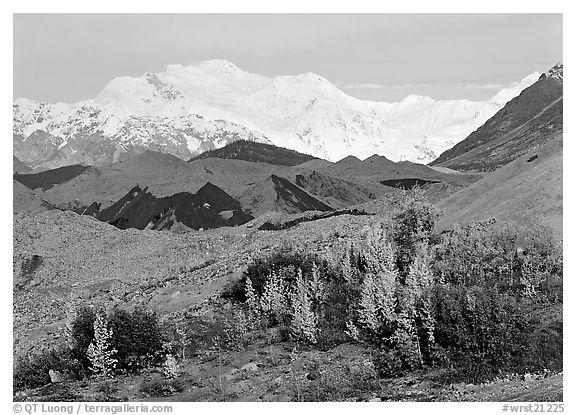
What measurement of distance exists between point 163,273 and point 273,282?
2008 cm

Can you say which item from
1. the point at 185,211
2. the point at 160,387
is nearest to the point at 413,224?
the point at 160,387

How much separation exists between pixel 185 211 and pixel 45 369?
216 ft

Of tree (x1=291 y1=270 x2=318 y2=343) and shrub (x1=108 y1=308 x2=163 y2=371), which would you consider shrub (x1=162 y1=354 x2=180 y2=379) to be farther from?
tree (x1=291 y1=270 x2=318 y2=343)

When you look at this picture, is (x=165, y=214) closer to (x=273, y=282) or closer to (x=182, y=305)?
(x=182, y=305)

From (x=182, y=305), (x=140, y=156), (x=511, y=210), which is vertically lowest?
(x=182, y=305)

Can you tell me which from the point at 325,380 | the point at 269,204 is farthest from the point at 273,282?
the point at 269,204

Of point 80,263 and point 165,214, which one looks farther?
point 165,214

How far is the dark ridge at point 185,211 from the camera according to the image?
297ft

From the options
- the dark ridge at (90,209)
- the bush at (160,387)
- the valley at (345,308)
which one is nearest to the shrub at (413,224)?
the valley at (345,308)
